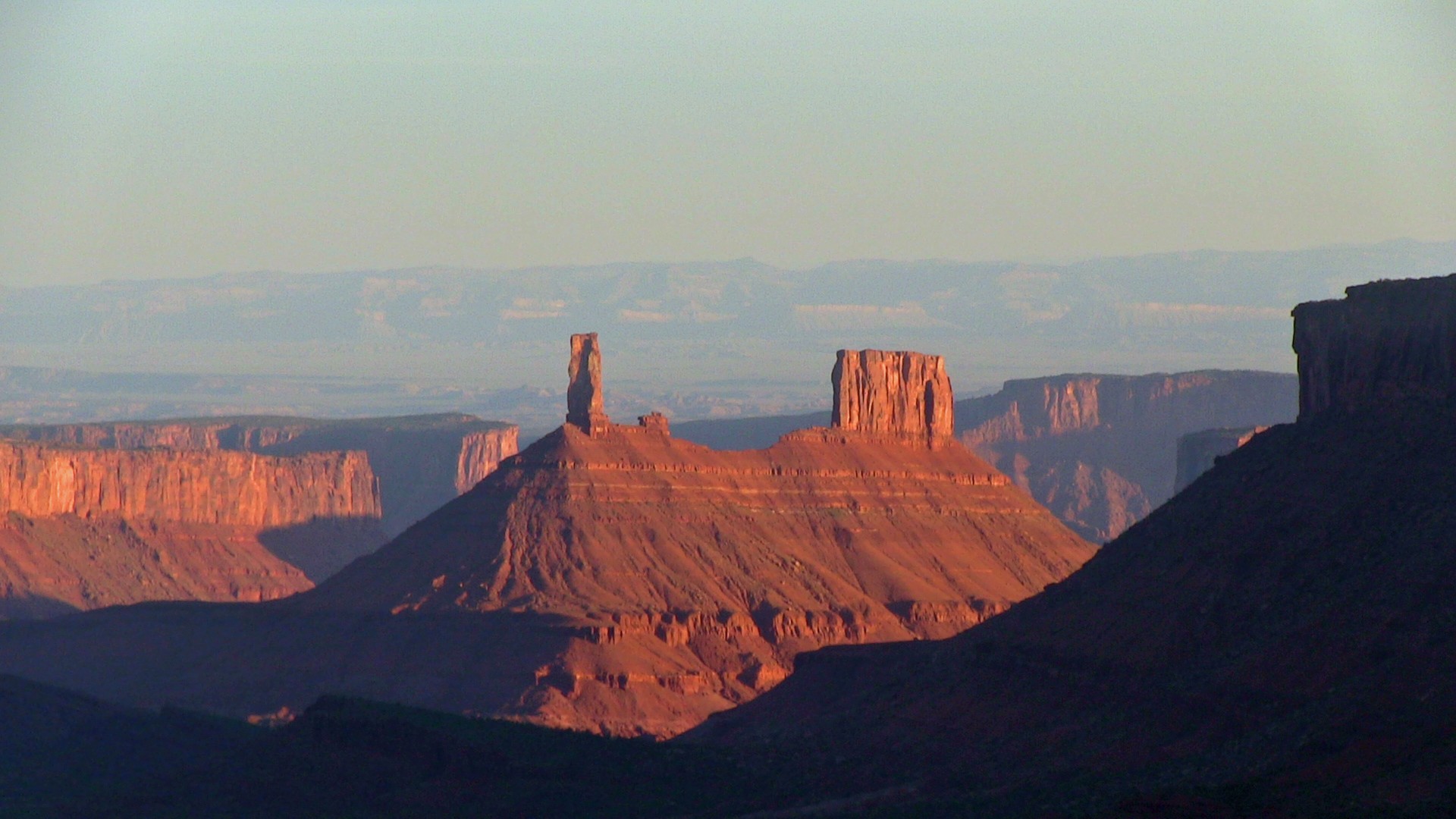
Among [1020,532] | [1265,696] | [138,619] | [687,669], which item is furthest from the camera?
[1020,532]

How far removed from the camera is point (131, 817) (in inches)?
4316

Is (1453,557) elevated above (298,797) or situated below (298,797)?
above

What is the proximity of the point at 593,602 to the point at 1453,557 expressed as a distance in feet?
256

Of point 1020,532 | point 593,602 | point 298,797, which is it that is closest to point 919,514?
point 1020,532

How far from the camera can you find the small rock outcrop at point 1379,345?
10756 centimetres

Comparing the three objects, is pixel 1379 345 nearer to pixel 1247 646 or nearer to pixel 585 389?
pixel 1247 646

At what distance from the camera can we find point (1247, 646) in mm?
101062

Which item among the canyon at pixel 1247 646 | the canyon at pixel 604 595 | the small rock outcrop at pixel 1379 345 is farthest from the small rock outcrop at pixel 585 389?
the small rock outcrop at pixel 1379 345

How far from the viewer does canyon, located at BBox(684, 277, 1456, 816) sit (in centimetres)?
8862

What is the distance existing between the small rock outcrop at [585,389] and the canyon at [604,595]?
162 millimetres

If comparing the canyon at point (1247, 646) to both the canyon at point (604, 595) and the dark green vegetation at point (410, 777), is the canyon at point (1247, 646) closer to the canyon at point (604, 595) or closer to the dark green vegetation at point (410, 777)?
the dark green vegetation at point (410, 777)

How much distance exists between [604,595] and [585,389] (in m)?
20.7

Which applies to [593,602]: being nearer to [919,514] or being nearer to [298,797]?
[919,514]

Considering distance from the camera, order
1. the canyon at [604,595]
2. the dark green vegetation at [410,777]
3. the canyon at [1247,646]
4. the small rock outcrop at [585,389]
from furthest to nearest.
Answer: the small rock outcrop at [585,389] → the canyon at [604,595] → the dark green vegetation at [410,777] → the canyon at [1247,646]
